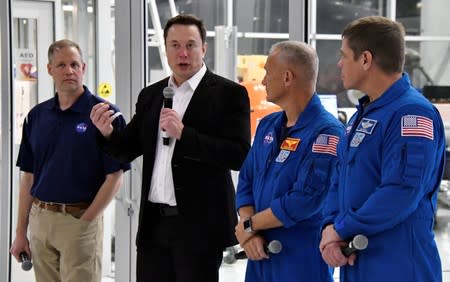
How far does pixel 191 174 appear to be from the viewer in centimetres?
279

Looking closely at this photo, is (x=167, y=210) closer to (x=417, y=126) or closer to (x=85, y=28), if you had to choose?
(x=417, y=126)

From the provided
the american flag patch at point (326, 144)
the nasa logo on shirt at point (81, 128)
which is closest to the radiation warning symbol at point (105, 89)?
the nasa logo on shirt at point (81, 128)

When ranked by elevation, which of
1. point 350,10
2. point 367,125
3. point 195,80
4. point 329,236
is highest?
point 350,10

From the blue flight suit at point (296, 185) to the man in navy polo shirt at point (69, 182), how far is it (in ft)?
3.54

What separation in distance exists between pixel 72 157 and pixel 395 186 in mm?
1844

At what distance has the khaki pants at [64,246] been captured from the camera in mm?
3344

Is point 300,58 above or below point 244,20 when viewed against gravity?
below

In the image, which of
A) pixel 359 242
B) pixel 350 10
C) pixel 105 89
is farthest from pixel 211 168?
pixel 350 10

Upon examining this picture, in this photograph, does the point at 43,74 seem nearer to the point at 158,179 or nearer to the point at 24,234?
the point at 24,234

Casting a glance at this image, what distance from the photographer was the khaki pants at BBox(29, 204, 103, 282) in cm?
334

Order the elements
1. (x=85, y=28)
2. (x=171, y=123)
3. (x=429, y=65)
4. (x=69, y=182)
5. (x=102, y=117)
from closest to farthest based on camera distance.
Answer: (x=171, y=123) → (x=102, y=117) → (x=429, y=65) → (x=69, y=182) → (x=85, y=28)

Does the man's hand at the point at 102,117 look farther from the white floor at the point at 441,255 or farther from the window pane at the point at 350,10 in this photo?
the window pane at the point at 350,10

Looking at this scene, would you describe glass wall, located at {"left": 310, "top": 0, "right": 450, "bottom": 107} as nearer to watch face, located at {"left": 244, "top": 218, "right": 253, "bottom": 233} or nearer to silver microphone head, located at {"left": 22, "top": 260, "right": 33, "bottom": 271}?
watch face, located at {"left": 244, "top": 218, "right": 253, "bottom": 233}

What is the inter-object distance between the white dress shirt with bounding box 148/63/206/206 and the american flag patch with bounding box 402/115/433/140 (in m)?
1.08
